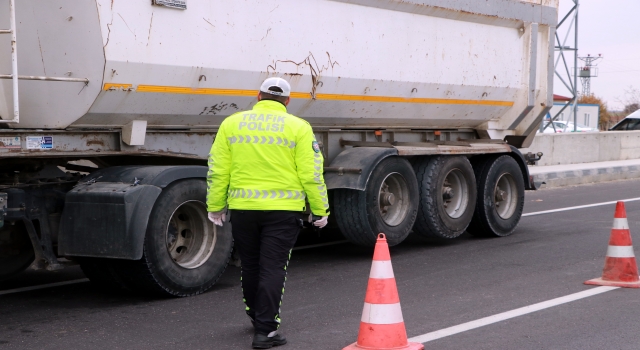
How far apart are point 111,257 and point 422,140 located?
4783 mm

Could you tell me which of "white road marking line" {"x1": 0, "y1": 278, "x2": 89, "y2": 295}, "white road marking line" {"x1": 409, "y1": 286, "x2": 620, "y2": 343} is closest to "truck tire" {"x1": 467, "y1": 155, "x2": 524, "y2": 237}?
"white road marking line" {"x1": 409, "y1": 286, "x2": 620, "y2": 343}

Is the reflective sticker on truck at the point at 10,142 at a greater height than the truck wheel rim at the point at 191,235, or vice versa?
the reflective sticker on truck at the point at 10,142

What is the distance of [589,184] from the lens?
18578 millimetres

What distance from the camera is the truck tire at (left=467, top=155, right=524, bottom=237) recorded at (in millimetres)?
10438

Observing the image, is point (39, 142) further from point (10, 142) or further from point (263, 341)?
point (263, 341)

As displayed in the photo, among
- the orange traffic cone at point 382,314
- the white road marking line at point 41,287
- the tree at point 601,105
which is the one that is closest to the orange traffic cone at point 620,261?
the orange traffic cone at point 382,314

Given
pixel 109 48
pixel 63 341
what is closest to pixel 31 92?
pixel 109 48

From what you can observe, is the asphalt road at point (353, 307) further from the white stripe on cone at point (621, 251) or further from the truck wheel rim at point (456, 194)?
the truck wheel rim at point (456, 194)

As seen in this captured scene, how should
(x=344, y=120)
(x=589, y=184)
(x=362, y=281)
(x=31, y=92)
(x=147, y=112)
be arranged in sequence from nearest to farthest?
(x=31, y=92)
(x=147, y=112)
(x=362, y=281)
(x=344, y=120)
(x=589, y=184)

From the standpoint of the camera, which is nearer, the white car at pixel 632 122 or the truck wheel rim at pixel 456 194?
the truck wheel rim at pixel 456 194

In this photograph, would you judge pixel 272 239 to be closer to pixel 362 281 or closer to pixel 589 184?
pixel 362 281

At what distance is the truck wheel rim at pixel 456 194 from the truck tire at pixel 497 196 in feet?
1.05

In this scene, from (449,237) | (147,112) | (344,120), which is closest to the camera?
(147,112)

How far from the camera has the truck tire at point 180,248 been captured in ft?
21.9
